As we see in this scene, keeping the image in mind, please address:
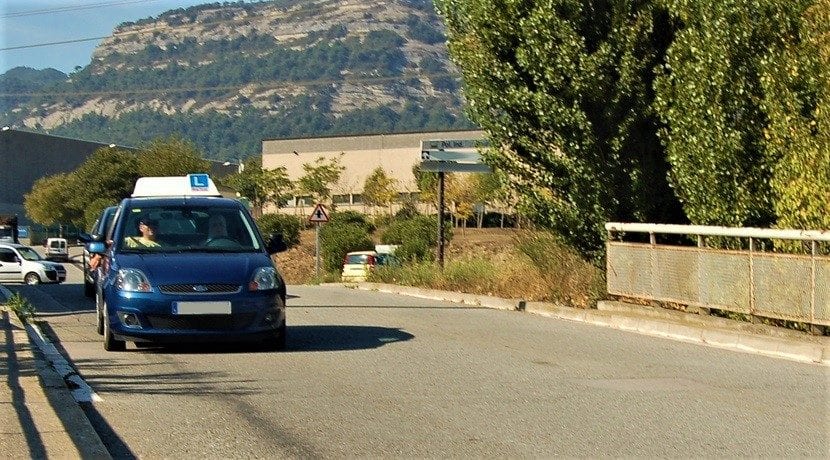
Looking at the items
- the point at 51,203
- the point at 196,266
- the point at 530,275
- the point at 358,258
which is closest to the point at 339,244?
the point at 358,258

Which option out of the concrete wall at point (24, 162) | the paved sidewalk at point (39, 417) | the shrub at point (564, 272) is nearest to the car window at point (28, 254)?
the shrub at point (564, 272)

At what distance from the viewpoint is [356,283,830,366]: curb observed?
1302 cm

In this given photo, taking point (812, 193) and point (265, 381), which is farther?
point (812, 193)

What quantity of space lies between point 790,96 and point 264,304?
740cm

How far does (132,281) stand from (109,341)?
78 centimetres

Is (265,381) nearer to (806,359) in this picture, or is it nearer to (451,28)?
(806,359)

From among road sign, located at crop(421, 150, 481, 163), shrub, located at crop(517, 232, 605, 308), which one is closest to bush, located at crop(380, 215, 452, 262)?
road sign, located at crop(421, 150, 481, 163)

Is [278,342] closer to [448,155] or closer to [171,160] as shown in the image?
[448,155]

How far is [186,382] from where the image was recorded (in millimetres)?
10680

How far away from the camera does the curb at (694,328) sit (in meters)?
13.0

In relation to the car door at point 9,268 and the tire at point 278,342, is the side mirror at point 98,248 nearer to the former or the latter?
the tire at point 278,342

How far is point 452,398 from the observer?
977cm

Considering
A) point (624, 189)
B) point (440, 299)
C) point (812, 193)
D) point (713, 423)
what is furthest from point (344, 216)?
point (713, 423)

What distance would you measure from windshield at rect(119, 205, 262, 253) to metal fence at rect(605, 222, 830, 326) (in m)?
5.88
